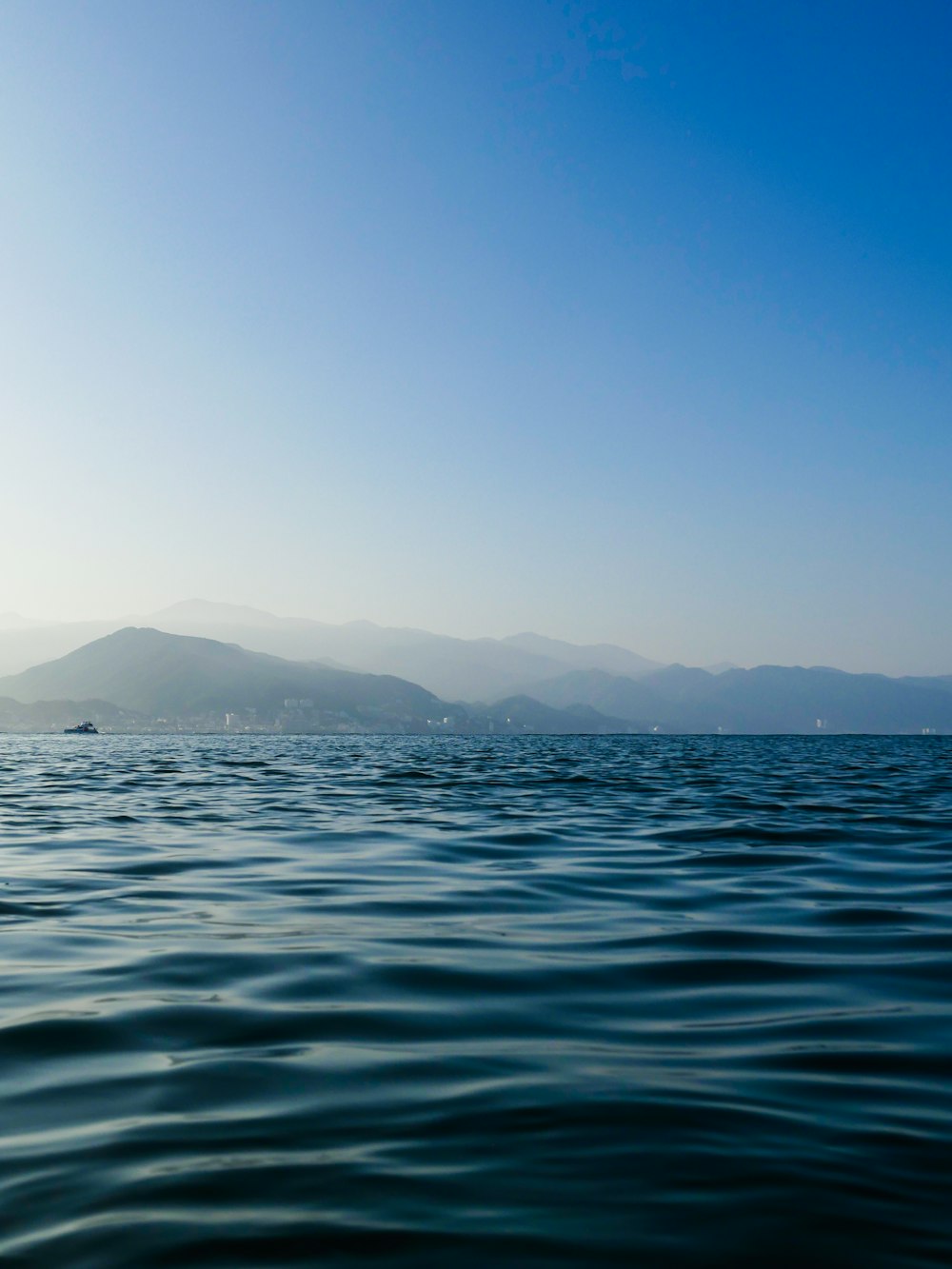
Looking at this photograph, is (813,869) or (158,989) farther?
(813,869)

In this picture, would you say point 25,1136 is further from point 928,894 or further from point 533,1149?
point 928,894

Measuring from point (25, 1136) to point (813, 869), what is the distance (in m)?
11.1

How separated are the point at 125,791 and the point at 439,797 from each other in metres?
8.72

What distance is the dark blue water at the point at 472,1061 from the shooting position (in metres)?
3.64

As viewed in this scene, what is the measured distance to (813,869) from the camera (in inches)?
528

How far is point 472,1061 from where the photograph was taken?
18.2ft

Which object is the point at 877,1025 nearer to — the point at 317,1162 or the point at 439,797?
the point at 317,1162

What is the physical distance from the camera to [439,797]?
2528 centimetres

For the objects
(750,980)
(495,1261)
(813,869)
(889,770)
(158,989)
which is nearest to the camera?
(495,1261)

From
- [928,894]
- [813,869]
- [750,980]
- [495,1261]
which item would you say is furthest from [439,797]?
[495,1261]

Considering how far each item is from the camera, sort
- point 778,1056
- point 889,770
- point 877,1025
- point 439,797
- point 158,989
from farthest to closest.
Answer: point 889,770
point 439,797
point 158,989
point 877,1025
point 778,1056

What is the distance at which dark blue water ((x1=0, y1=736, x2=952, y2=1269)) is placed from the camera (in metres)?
3.64

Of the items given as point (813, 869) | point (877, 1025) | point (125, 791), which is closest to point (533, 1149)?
point (877, 1025)

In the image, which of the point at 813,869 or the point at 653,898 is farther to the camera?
the point at 813,869
